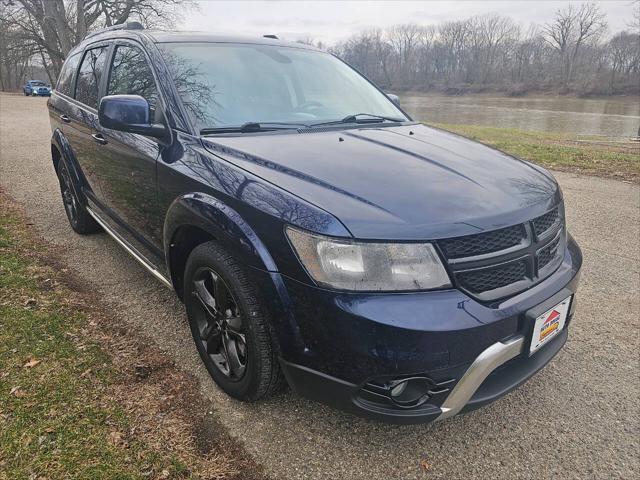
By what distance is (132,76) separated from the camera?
120 inches

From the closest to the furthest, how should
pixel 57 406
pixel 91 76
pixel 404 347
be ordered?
pixel 404 347 → pixel 57 406 → pixel 91 76

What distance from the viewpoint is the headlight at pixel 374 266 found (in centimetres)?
174

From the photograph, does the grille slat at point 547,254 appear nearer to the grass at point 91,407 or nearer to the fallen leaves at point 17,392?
the grass at point 91,407

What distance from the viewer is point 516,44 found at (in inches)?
3514

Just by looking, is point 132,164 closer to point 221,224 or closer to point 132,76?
point 132,76

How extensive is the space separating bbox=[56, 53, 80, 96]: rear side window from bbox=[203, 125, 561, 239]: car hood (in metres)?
2.80

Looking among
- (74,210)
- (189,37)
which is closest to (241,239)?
(189,37)

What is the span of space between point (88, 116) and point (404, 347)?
3.22 m

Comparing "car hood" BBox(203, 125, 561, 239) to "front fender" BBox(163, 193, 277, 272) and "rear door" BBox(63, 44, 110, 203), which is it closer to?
"front fender" BBox(163, 193, 277, 272)

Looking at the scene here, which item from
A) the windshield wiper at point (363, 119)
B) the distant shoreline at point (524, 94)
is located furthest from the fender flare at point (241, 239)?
the distant shoreline at point (524, 94)

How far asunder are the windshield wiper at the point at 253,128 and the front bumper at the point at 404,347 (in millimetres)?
1084

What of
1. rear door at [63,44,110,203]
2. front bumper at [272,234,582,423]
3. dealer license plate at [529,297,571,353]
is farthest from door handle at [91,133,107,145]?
dealer license plate at [529,297,571,353]

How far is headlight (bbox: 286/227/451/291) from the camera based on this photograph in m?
1.74

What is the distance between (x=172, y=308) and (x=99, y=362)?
741 millimetres
